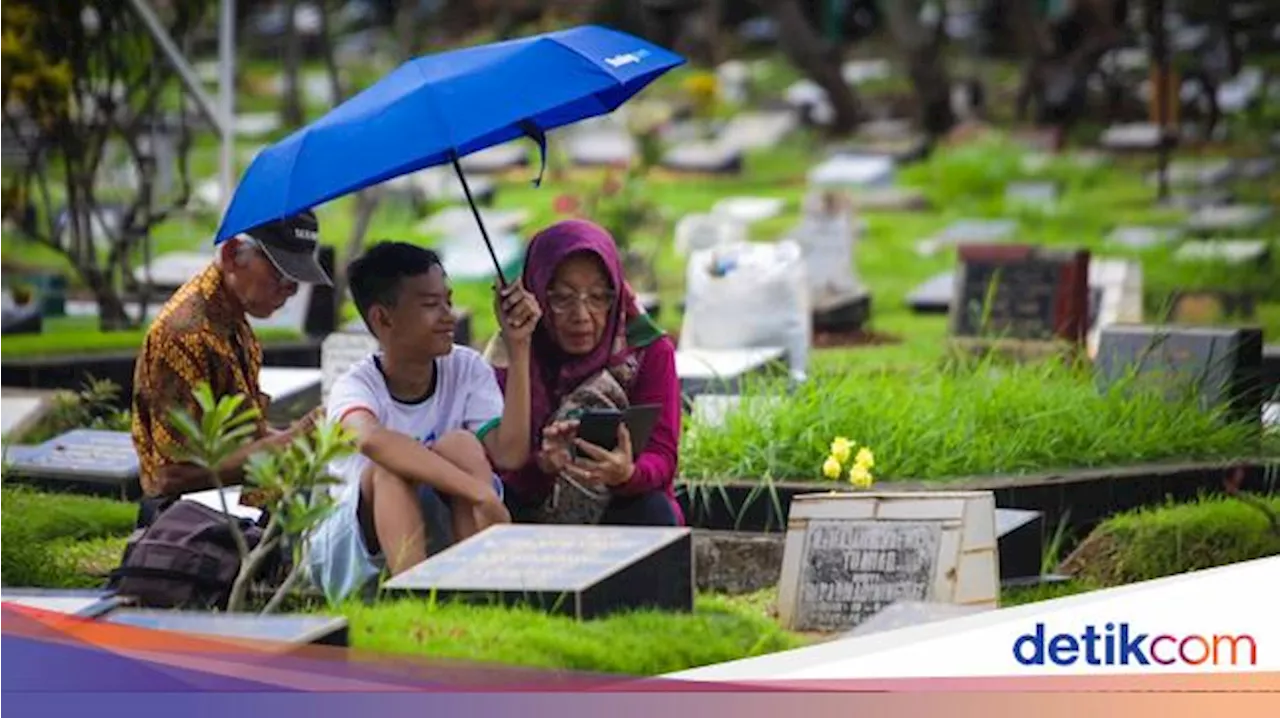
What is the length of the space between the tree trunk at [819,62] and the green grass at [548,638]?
1869cm

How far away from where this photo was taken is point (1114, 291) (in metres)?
14.0

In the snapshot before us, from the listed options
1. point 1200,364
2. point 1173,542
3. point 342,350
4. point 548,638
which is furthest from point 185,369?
point 342,350

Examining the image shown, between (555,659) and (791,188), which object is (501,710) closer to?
(555,659)

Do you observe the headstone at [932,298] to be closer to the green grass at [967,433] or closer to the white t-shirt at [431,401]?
the green grass at [967,433]

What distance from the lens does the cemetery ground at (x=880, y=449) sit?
218 inches

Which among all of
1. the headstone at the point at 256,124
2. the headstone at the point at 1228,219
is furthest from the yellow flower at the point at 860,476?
the headstone at the point at 256,124

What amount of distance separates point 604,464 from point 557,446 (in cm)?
12

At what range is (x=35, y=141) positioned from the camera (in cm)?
1438

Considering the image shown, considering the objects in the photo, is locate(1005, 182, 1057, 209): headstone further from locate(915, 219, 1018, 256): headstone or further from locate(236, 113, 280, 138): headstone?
locate(236, 113, 280, 138): headstone

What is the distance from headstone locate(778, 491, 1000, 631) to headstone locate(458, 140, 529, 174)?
16204 millimetres

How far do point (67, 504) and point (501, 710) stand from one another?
117 inches

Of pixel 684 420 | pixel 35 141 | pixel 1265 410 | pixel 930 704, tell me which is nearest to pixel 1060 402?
pixel 1265 410

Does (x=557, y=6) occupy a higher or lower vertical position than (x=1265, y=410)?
higher

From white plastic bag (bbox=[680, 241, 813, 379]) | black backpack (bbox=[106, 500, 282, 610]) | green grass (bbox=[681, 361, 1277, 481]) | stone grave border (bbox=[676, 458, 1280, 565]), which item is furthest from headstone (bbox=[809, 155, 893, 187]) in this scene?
black backpack (bbox=[106, 500, 282, 610])
